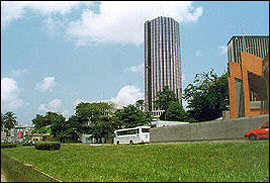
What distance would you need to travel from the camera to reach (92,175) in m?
6.40

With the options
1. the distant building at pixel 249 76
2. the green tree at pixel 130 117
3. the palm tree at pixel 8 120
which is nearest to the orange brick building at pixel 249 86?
the distant building at pixel 249 76

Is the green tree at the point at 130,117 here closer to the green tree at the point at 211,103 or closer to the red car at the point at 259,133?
the green tree at the point at 211,103

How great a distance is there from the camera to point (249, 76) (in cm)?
486

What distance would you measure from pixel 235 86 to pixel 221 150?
54.7 inches

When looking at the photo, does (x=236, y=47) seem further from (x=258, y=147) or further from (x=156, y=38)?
(x=156, y=38)

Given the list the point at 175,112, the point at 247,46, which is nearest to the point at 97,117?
the point at 175,112

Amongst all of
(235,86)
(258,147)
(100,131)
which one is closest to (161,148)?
(235,86)

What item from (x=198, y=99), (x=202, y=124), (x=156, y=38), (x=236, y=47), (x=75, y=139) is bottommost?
(x=75, y=139)

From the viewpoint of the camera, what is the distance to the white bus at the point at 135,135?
19.5 metres

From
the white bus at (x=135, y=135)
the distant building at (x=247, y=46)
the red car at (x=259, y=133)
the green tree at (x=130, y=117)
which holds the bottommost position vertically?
the white bus at (x=135, y=135)

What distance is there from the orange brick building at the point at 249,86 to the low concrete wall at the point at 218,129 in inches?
10.3

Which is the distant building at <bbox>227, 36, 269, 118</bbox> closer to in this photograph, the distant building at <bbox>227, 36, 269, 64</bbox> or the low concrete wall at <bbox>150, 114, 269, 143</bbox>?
the distant building at <bbox>227, 36, 269, 64</bbox>

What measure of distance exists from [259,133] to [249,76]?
1.15 metres

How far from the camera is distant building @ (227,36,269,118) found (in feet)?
14.5
